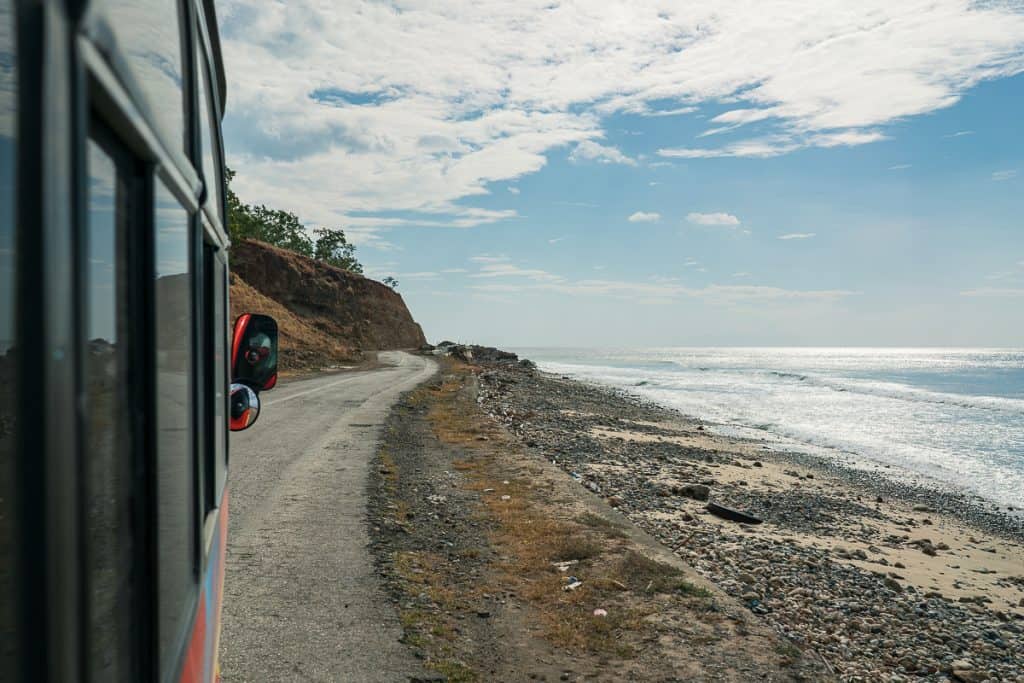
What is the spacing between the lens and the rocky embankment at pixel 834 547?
7.45 metres

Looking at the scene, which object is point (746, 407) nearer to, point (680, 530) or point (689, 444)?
point (689, 444)

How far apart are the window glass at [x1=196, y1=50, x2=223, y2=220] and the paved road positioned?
3394 millimetres

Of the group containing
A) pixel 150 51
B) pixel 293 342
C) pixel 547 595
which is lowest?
pixel 547 595

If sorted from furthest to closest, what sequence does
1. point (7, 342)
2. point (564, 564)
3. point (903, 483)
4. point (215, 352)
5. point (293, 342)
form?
point (293, 342) < point (903, 483) < point (564, 564) < point (215, 352) < point (7, 342)

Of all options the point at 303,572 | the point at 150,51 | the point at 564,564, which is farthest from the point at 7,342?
the point at 564,564

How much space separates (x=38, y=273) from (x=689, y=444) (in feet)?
75.7

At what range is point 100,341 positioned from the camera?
1162 mm

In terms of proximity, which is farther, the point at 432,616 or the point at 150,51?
the point at 432,616

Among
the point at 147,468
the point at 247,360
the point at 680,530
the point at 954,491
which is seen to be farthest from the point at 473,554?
the point at 954,491

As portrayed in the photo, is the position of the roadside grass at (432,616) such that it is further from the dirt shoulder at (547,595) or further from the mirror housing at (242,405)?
the mirror housing at (242,405)

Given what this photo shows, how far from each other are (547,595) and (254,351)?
14.1 ft

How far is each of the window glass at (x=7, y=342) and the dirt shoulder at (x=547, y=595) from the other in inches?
194

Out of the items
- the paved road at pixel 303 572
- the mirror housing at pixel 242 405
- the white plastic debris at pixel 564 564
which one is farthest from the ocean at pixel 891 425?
the mirror housing at pixel 242 405

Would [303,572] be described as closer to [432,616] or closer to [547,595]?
[432,616]
